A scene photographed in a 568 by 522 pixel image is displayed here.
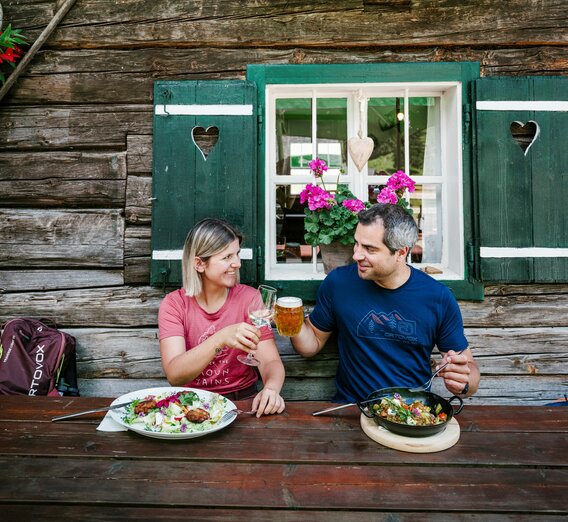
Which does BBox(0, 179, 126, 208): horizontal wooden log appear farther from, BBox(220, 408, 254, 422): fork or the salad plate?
BBox(220, 408, 254, 422): fork

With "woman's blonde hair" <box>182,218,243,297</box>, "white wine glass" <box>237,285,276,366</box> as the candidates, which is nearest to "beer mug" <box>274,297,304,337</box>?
"white wine glass" <box>237,285,276,366</box>

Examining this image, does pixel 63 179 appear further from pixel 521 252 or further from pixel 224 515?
pixel 521 252

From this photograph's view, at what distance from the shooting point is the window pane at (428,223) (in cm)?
309

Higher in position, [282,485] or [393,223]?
[393,223]

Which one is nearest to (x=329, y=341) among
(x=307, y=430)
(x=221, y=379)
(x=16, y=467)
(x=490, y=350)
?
(x=221, y=379)

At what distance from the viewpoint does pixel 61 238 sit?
115 inches

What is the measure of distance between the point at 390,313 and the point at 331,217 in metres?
0.61

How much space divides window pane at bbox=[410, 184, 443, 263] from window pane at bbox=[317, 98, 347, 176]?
21.2 inches

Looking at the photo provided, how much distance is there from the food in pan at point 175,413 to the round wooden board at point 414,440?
1.82 ft

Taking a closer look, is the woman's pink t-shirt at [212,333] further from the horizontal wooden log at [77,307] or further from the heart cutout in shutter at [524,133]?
the heart cutout in shutter at [524,133]

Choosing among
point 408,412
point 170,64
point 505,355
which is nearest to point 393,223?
point 408,412

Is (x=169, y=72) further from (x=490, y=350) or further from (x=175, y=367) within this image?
(x=490, y=350)

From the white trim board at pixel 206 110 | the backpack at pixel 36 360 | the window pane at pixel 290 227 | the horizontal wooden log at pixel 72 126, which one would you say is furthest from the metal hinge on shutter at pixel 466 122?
the backpack at pixel 36 360

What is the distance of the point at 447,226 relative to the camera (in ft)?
9.91
